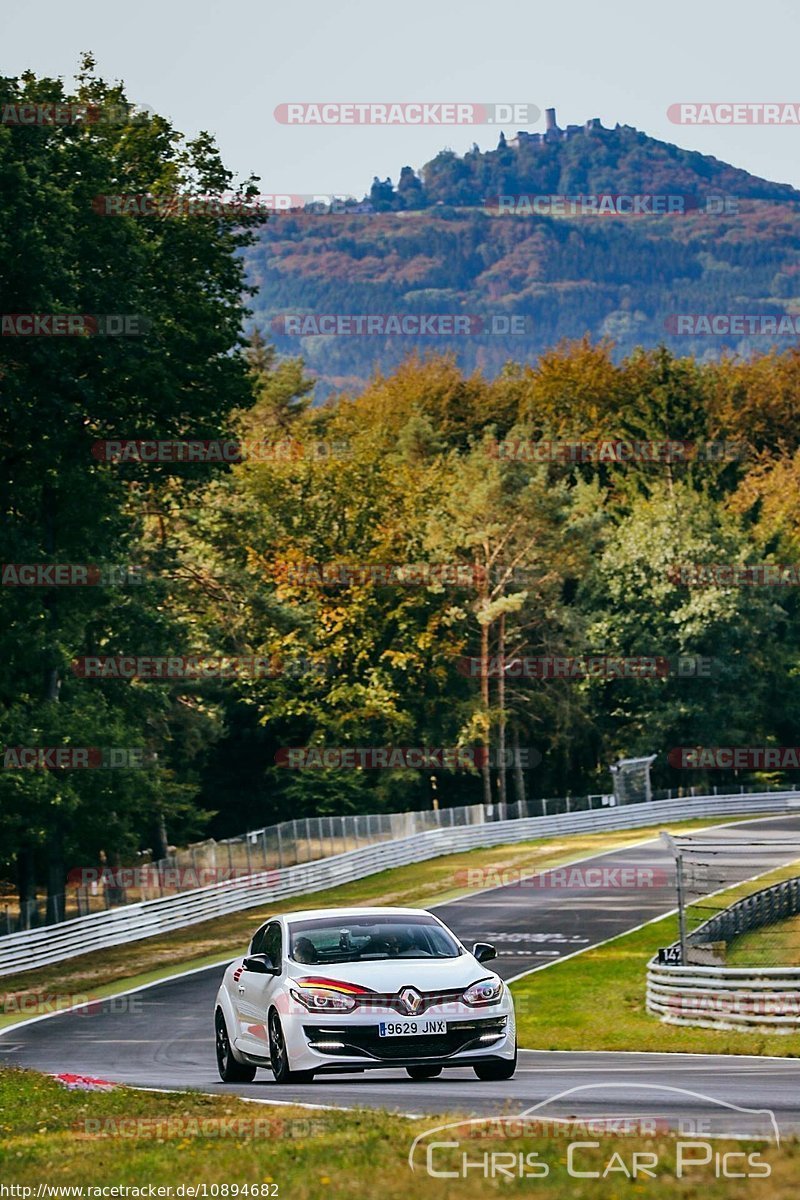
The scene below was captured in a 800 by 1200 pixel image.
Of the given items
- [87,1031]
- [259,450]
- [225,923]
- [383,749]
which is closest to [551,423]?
[259,450]

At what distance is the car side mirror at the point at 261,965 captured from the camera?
16091mm

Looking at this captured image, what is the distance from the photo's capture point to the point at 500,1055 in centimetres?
1545

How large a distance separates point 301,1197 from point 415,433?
303 ft

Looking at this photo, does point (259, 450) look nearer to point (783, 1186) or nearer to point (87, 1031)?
point (87, 1031)

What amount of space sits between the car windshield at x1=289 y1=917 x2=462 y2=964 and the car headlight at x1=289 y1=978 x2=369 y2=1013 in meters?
0.55

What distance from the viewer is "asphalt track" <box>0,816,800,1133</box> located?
47.2ft

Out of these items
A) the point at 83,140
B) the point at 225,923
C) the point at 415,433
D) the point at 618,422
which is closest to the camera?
the point at 83,140

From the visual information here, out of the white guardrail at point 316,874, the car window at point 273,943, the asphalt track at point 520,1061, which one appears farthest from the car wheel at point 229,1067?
the white guardrail at point 316,874

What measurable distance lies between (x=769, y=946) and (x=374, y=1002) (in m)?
24.0

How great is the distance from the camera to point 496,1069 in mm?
15953
